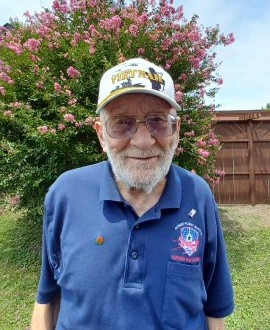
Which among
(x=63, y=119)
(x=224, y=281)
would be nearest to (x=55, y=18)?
(x=63, y=119)

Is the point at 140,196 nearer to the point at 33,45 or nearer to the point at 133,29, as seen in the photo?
the point at 133,29

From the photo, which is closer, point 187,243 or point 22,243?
point 187,243

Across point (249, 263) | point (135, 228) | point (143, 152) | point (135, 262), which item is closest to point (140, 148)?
point (143, 152)

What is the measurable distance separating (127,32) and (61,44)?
3.08 feet

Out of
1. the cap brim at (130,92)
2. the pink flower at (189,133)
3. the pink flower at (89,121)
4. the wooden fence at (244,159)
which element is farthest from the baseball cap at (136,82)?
the wooden fence at (244,159)

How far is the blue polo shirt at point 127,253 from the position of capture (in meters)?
1.31

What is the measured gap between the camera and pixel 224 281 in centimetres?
157

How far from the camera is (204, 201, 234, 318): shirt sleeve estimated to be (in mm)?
1498

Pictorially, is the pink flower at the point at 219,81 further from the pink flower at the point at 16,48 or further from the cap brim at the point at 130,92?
the cap brim at the point at 130,92

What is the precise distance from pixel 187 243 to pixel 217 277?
0.33 m

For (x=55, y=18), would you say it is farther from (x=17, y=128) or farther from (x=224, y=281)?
(x=224, y=281)

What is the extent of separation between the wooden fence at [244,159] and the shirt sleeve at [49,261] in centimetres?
776

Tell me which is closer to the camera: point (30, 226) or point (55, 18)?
point (55, 18)

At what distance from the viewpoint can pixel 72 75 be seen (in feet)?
14.5
